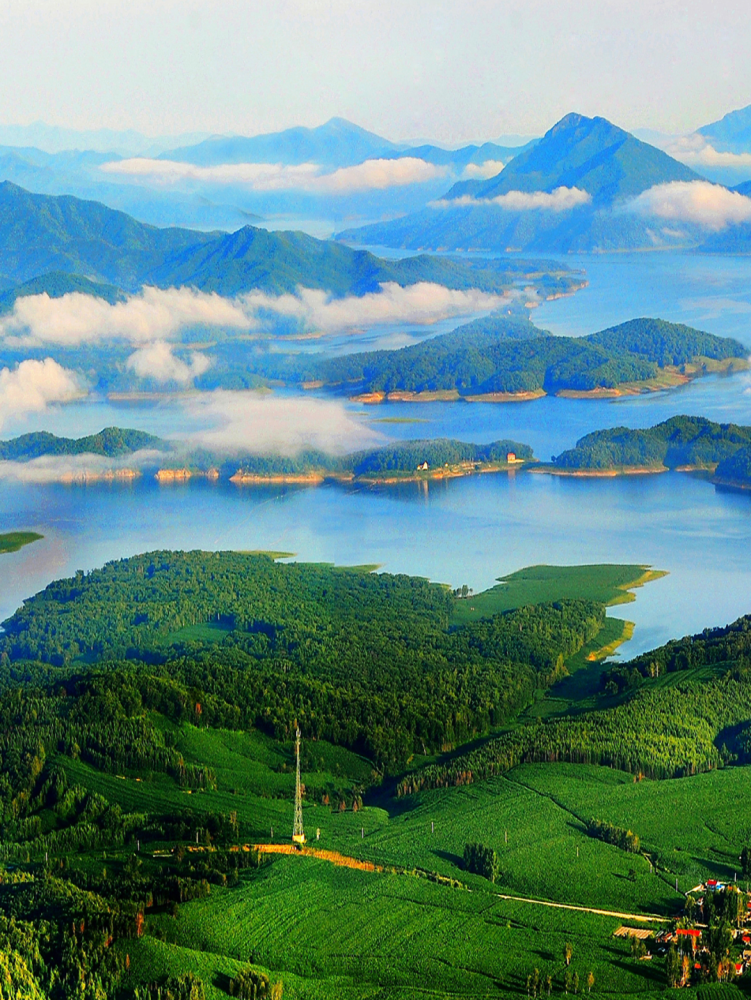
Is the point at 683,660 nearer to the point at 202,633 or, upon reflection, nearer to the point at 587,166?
the point at 202,633

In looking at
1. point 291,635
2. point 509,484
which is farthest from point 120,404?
point 291,635

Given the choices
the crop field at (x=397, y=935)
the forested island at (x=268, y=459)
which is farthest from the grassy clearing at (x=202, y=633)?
the forested island at (x=268, y=459)

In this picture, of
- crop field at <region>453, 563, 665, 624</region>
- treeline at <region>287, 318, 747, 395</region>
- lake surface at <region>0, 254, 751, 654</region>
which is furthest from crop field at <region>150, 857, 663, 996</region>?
treeline at <region>287, 318, 747, 395</region>

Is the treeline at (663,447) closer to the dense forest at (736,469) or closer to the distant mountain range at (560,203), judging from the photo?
the dense forest at (736,469)

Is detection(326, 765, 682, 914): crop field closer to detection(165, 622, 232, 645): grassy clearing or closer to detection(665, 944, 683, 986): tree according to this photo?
detection(665, 944, 683, 986): tree

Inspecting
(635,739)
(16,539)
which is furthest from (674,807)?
(16,539)

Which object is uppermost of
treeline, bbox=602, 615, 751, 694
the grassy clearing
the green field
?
the green field

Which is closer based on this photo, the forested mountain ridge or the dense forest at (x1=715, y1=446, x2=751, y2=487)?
the dense forest at (x1=715, y1=446, x2=751, y2=487)
